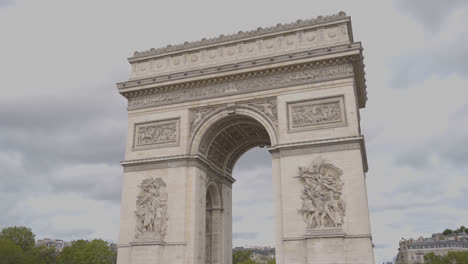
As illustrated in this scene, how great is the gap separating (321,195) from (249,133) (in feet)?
23.1

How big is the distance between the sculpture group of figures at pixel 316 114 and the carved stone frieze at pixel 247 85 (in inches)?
49.6

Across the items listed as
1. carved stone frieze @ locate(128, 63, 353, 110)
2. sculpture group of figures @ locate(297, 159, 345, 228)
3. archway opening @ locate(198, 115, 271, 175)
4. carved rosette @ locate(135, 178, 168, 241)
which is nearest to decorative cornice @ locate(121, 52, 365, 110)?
carved stone frieze @ locate(128, 63, 353, 110)

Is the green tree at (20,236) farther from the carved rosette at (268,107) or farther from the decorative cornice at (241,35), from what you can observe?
the carved rosette at (268,107)

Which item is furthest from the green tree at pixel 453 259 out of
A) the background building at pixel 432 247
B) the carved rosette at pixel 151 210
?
the carved rosette at pixel 151 210

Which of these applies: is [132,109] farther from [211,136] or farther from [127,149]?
[211,136]

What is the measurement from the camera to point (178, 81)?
67.9ft

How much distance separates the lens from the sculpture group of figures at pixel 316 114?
59.0 ft

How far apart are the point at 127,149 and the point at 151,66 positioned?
184 inches

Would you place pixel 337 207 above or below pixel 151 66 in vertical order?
below

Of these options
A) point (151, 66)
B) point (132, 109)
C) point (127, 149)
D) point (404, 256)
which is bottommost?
point (404, 256)

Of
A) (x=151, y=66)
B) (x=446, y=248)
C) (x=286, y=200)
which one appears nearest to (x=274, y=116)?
(x=286, y=200)

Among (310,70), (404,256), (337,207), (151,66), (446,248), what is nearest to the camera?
(337,207)

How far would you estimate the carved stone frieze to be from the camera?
18.6 m

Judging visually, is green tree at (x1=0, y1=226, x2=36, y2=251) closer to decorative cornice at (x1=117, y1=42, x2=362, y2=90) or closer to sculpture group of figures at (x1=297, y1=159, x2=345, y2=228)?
decorative cornice at (x1=117, y1=42, x2=362, y2=90)
